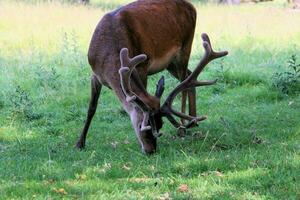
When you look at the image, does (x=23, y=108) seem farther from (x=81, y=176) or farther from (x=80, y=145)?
(x=81, y=176)

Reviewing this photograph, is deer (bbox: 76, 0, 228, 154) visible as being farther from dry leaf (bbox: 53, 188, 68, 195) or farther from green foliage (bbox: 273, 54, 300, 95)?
green foliage (bbox: 273, 54, 300, 95)

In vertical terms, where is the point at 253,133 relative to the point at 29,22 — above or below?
above

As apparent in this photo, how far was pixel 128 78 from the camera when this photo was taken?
20.2 ft

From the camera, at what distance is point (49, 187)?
17.4 ft

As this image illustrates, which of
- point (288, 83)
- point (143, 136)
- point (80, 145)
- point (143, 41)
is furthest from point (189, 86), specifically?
point (288, 83)

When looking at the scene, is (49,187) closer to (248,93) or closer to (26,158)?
(26,158)

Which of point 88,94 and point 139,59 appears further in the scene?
point 88,94

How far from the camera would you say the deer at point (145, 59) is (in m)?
6.23

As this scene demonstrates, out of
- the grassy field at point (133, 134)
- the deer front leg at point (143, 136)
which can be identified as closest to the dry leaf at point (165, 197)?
the grassy field at point (133, 134)

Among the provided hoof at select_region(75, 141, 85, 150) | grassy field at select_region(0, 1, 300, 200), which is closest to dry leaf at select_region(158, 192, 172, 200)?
grassy field at select_region(0, 1, 300, 200)

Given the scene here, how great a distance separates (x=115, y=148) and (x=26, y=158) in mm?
965

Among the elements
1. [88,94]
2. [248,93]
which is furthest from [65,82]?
[248,93]

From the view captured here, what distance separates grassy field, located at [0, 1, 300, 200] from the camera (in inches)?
209

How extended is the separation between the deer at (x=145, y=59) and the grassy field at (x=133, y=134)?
1.17 feet
